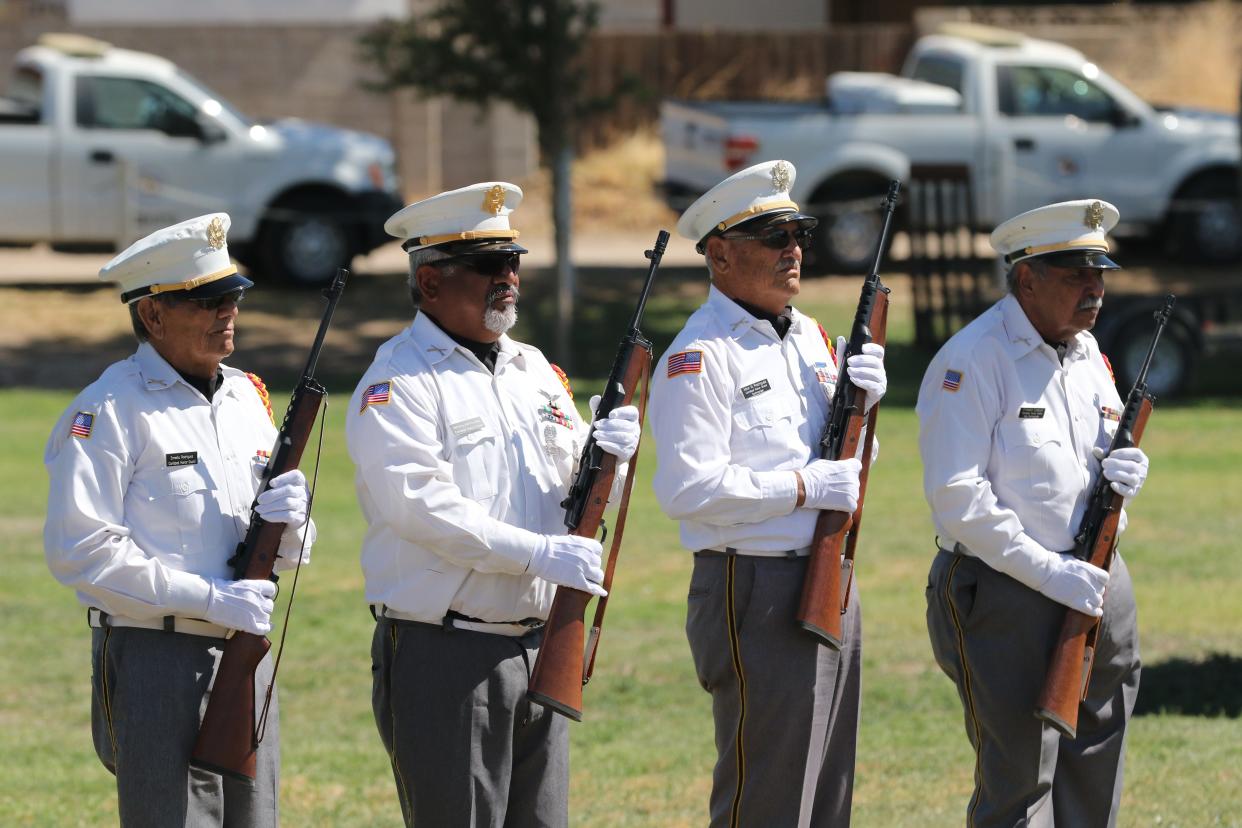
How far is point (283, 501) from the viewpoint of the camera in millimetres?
5348

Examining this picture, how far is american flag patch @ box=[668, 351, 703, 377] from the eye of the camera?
588 centimetres

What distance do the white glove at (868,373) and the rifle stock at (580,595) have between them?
2.08 ft

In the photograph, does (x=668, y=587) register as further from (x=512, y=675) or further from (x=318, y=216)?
(x=318, y=216)

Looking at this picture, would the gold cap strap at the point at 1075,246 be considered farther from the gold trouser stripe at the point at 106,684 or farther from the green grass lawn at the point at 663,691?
the gold trouser stripe at the point at 106,684

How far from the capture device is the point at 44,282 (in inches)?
893

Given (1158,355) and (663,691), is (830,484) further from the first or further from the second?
(1158,355)

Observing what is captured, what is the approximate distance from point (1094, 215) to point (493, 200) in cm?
193

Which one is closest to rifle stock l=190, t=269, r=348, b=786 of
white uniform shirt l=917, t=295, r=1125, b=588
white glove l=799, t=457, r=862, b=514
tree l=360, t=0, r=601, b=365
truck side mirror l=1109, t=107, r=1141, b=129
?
white glove l=799, t=457, r=862, b=514

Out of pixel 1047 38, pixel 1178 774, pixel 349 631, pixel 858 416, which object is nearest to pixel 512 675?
pixel 858 416

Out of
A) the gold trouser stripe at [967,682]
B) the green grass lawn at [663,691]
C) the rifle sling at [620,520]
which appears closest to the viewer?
the rifle sling at [620,520]

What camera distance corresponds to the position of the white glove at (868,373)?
19.3ft

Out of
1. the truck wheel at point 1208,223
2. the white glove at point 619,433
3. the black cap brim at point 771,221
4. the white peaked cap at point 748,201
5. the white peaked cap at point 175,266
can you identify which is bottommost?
the truck wheel at point 1208,223

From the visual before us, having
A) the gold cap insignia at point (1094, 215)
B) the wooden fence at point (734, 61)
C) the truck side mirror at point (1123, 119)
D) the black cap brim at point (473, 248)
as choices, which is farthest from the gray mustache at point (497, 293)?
the wooden fence at point (734, 61)

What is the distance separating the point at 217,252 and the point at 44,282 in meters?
18.1
